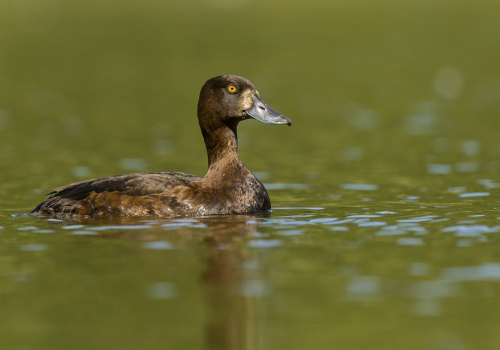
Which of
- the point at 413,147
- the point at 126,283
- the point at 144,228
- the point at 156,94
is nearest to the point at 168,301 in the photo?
the point at 126,283

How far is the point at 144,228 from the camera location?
953 centimetres

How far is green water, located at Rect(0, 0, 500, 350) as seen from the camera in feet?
20.3

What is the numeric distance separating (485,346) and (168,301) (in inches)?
92.2

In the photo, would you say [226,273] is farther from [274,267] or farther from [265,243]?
[265,243]

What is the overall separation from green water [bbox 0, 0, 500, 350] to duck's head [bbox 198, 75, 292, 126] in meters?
1.21

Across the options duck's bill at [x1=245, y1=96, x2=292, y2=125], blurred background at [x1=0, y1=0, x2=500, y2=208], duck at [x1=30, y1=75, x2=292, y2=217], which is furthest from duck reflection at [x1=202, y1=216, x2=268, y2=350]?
blurred background at [x1=0, y1=0, x2=500, y2=208]

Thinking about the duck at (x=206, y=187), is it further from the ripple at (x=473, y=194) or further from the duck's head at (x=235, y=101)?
the ripple at (x=473, y=194)

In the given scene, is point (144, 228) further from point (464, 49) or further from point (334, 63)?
point (464, 49)

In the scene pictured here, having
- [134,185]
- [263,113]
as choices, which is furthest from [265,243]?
[263,113]

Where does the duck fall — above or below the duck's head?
below

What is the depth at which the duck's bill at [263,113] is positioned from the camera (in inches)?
440

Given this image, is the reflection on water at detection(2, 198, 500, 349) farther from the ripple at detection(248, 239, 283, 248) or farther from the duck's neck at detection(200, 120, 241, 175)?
the duck's neck at detection(200, 120, 241, 175)

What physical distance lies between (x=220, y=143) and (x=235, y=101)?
58 cm

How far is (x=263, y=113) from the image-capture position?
11.2 m
